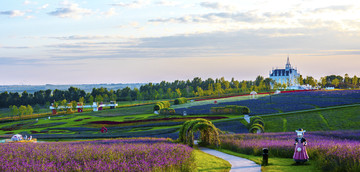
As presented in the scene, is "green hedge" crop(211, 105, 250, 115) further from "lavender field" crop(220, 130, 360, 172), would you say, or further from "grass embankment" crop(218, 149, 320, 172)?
"grass embankment" crop(218, 149, 320, 172)

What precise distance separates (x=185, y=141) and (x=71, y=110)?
73213mm

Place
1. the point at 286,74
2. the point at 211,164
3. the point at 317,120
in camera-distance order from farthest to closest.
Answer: the point at 286,74 < the point at 317,120 < the point at 211,164

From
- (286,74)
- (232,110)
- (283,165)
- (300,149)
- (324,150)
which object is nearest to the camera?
(300,149)

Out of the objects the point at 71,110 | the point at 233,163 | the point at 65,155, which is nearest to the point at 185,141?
the point at 233,163

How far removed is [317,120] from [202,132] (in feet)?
83.1

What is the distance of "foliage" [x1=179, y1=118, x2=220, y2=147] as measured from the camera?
78.9 feet

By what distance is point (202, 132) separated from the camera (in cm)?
2528

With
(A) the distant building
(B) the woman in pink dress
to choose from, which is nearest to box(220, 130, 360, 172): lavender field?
(B) the woman in pink dress

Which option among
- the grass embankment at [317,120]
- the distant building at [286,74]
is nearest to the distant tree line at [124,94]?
the distant building at [286,74]

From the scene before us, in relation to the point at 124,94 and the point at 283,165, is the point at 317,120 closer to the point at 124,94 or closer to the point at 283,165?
the point at 283,165

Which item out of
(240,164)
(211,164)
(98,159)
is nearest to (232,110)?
(240,164)

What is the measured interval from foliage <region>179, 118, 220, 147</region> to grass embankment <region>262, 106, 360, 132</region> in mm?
17731

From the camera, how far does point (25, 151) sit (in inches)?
635

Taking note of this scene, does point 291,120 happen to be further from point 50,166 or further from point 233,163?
point 50,166
